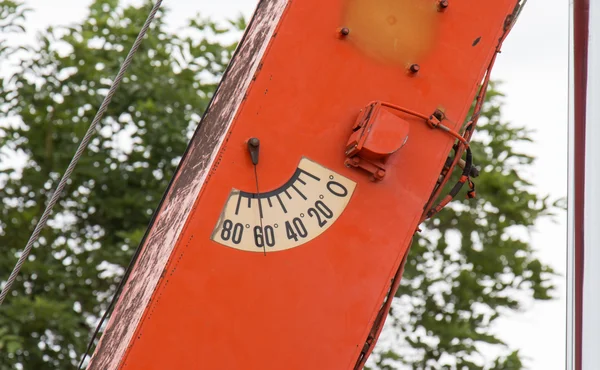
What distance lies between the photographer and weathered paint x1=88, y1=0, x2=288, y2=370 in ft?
7.79

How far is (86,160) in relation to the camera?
6.41 metres

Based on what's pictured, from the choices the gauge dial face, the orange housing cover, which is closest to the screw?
the orange housing cover

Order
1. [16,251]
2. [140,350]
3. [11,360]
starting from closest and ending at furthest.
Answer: [140,350]
[11,360]
[16,251]

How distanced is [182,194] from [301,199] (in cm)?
37

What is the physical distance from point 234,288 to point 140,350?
0.29 meters

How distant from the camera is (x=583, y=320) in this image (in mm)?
1815

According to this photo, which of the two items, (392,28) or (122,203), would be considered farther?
(122,203)

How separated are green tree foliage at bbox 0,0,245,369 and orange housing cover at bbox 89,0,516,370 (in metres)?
3.71

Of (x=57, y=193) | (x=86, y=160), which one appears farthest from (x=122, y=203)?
(x=57, y=193)

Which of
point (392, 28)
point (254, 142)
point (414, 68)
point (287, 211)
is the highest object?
point (392, 28)

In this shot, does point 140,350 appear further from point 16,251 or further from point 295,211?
point 16,251

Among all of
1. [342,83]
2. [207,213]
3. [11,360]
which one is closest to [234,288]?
[207,213]

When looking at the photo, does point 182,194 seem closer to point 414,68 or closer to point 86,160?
point 414,68

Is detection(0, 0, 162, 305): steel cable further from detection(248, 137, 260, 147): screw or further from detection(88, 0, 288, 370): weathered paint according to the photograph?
detection(248, 137, 260, 147): screw
